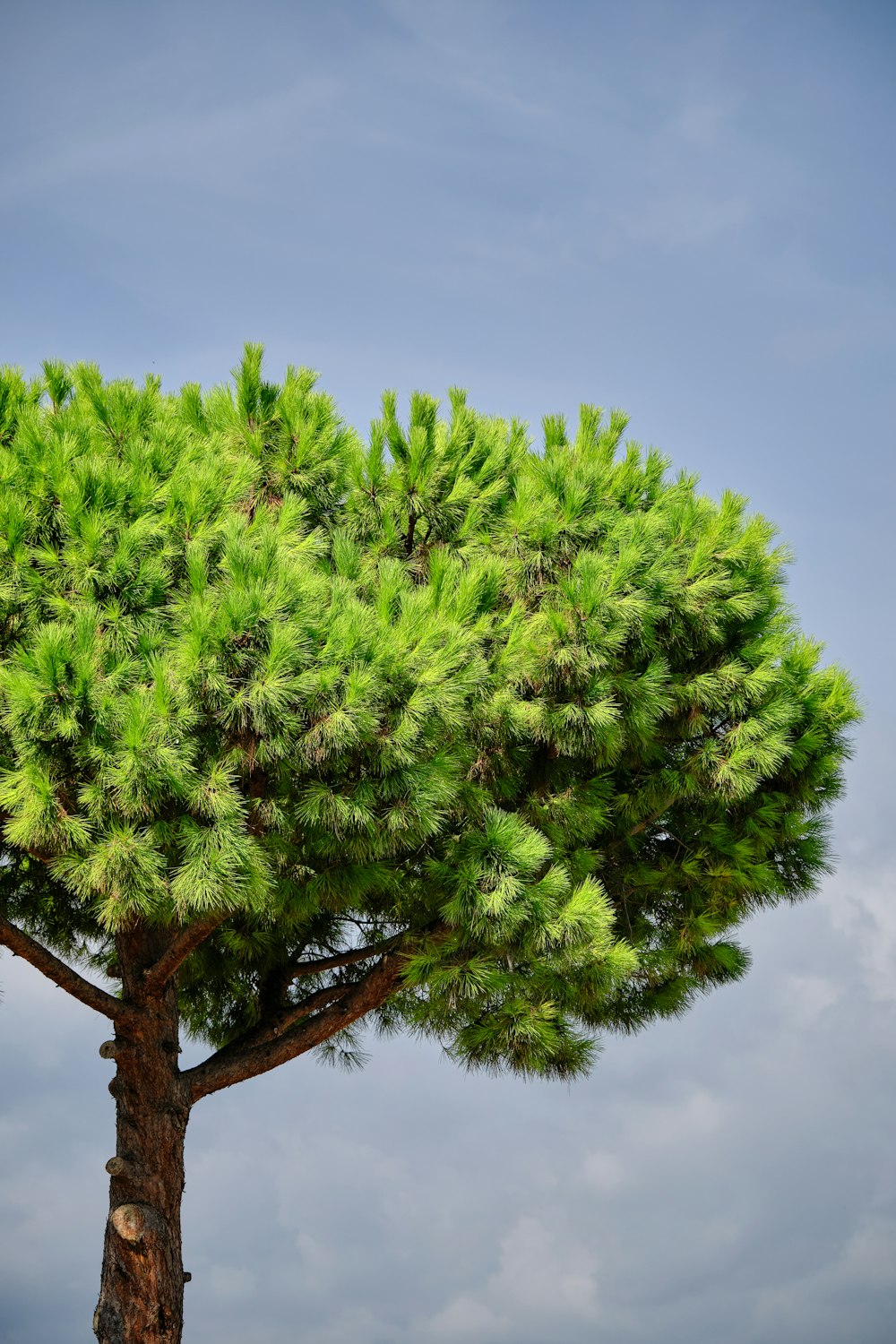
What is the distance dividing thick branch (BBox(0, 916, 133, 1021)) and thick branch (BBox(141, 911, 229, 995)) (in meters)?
0.15

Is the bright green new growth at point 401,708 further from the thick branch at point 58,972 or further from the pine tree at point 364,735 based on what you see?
the thick branch at point 58,972

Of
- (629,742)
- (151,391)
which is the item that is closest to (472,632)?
(629,742)

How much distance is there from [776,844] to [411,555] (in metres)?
2.34

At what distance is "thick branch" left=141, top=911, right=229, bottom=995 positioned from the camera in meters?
4.48

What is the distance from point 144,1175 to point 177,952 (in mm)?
954

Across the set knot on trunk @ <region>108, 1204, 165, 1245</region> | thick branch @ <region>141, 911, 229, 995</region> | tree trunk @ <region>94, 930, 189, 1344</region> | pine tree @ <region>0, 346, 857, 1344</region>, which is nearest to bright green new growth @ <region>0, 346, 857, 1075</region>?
pine tree @ <region>0, 346, 857, 1344</region>

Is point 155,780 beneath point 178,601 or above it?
beneath

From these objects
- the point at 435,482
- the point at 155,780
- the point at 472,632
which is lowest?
the point at 155,780

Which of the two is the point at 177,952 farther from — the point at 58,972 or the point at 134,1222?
the point at 134,1222

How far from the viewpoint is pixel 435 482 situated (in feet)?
17.4

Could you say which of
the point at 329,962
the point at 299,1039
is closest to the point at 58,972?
the point at 299,1039

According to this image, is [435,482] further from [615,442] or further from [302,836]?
[302,836]

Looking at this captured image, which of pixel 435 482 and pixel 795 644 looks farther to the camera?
pixel 795 644

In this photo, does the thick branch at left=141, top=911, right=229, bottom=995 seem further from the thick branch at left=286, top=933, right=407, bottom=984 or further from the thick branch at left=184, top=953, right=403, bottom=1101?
the thick branch at left=286, top=933, right=407, bottom=984
